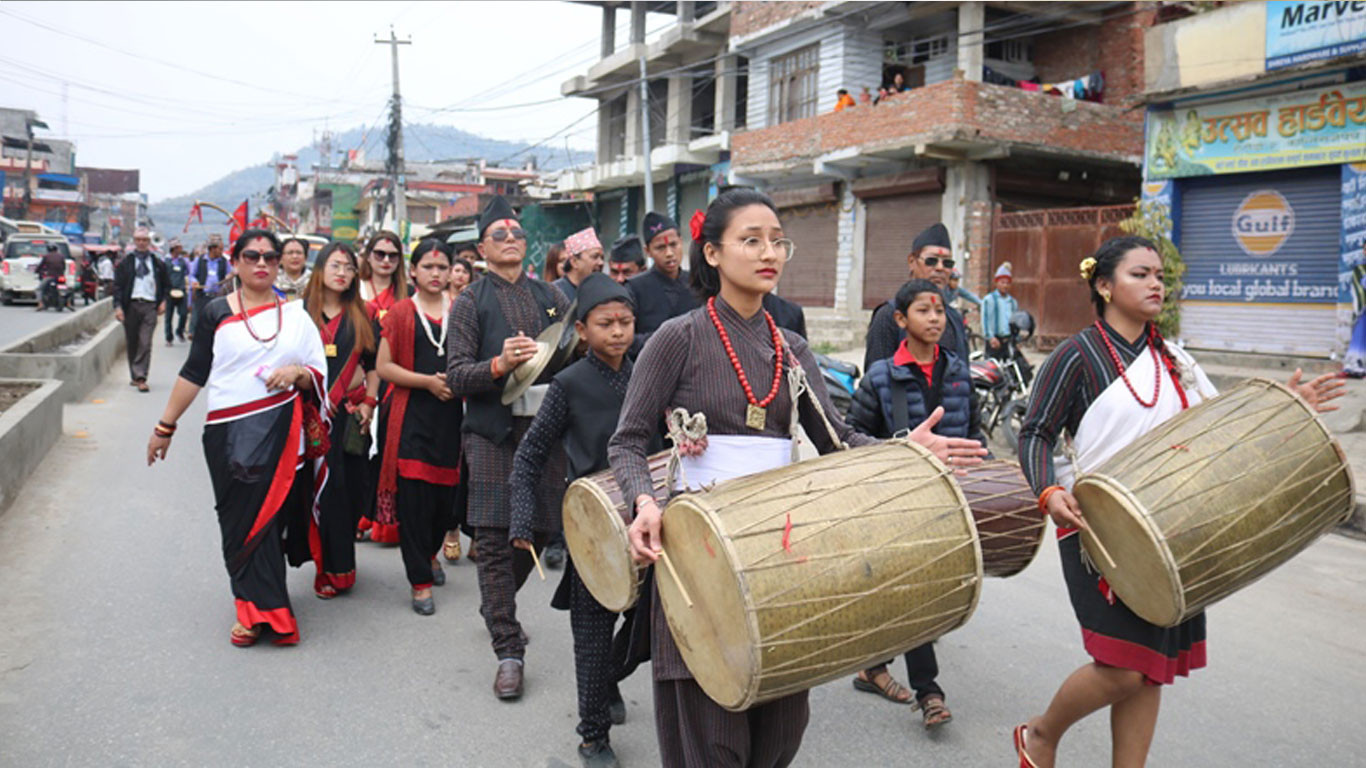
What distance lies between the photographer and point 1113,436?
2939mm

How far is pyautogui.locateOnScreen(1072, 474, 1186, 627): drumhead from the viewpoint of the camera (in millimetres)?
2453

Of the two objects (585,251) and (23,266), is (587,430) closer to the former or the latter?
(585,251)

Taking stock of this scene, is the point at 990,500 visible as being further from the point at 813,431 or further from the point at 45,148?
the point at 45,148

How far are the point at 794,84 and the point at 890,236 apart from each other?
4.38 meters

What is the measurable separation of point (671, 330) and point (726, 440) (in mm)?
302

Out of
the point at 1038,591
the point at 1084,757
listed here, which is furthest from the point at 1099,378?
the point at 1038,591

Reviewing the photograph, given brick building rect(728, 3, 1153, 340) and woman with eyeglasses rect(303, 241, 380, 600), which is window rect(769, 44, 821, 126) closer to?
brick building rect(728, 3, 1153, 340)

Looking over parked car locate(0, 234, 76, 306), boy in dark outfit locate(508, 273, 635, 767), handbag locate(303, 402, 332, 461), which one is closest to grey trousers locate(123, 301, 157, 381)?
handbag locate(303, 402, 332, 461)

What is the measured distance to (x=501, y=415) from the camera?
4.48 meters

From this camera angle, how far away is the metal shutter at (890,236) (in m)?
18.5

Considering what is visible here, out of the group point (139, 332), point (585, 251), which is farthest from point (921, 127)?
point (585, 251)

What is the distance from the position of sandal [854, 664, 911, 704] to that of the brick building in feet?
39.9

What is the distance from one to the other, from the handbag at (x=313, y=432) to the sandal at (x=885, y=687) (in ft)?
8.56

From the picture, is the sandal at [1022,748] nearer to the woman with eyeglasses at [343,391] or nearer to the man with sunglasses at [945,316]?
the man with sunglasses at [945,316]
